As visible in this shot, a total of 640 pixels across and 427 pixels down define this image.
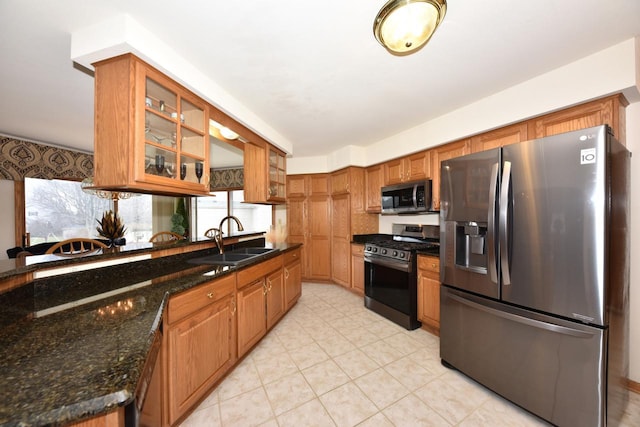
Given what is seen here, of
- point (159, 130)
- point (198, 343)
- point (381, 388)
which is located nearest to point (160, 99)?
point (159, 130)

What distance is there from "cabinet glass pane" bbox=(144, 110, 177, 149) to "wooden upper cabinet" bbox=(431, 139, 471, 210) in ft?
8.45

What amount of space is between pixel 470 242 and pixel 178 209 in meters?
6.15

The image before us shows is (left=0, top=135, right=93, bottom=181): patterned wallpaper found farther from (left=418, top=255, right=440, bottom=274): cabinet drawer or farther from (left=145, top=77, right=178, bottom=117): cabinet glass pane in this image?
(left=418, top=255, right=440, bottom=274): cabinet drawer

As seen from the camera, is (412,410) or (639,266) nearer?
(412,410)

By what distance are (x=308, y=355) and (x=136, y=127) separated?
7.16 ft

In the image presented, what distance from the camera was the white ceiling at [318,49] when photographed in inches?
51.9

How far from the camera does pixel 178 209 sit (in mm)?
5906

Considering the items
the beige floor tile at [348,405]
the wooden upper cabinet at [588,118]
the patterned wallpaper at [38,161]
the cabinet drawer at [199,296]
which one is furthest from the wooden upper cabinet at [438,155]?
the patterned wallpaper at [38,161]

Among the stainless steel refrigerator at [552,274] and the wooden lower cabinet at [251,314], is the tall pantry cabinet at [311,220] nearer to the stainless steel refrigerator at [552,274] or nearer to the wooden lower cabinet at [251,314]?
the wooden lower cabinet at [251,314]

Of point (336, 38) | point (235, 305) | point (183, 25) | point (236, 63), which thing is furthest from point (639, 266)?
point (183, 25)

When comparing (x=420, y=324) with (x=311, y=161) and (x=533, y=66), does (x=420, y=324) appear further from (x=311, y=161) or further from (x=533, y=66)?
(x=311, y=161)

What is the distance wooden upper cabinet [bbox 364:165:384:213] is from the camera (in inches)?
145

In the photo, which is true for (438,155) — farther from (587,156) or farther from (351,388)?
(351,388)

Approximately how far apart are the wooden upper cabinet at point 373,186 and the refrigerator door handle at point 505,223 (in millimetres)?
2096
